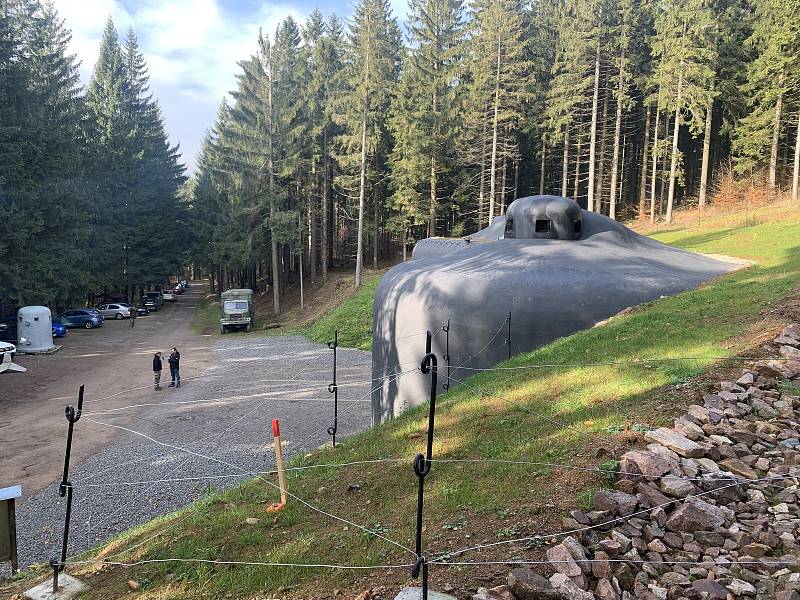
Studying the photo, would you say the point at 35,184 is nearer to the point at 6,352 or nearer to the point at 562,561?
the point at 6,352

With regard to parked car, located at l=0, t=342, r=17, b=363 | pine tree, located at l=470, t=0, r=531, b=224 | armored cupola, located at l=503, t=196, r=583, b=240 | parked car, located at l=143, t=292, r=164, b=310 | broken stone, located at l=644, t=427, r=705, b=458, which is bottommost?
parked car, located at l=143, t=292, r=164, b=310

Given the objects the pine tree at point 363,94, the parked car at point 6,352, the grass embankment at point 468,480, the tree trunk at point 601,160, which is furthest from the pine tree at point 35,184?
the tree trunk at point 601,160

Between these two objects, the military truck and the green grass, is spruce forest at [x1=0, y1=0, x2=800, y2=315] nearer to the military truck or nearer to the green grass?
the military truck

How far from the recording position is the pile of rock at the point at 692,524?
311 centimetres

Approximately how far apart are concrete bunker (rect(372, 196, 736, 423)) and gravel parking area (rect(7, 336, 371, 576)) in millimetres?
2956

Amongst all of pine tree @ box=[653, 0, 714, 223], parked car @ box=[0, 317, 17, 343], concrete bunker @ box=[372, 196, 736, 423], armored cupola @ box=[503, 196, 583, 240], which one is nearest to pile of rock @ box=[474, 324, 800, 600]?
concrete bunker @ box=[372, 196, 736, 423]

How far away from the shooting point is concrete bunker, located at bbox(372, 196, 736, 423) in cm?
1033

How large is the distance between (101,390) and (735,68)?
147 ft

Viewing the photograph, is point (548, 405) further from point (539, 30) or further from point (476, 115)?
point (539, 30)

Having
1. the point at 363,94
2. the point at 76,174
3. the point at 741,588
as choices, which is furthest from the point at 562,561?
the point at 76,174

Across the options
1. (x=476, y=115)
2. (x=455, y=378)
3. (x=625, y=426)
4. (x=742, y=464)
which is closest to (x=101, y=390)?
(x=455, y=378)

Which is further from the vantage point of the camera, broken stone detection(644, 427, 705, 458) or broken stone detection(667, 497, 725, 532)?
broken stone detection(644, 427, 705, 458)

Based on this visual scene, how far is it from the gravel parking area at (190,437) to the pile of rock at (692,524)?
7.05 metres

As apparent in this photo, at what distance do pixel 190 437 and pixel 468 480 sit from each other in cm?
952
